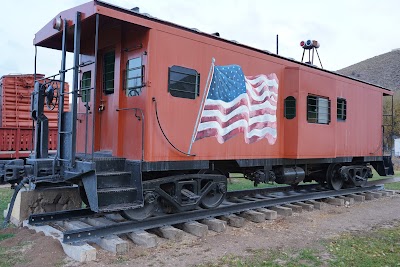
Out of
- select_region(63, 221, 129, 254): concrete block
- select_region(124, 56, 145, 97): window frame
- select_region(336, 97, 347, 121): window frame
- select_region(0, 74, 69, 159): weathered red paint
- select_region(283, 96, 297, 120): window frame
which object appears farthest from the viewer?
select_region(0, 74, 69, 159): weathered red paint

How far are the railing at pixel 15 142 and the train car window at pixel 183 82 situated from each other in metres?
9.19

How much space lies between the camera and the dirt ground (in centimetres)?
488

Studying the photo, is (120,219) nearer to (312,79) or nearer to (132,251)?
(132,251)

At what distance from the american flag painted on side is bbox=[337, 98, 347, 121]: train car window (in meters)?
Result: 2.36

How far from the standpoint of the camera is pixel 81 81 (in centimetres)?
739

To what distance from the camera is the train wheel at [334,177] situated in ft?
32.9

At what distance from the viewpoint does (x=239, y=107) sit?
7246 mm

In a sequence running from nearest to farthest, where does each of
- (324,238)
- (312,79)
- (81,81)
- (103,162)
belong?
(103,162) → (324,238) → (81,81) → (312,79)

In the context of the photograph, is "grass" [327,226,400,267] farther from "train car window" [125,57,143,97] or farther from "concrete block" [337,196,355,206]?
"train car window" [125,57,143,97]

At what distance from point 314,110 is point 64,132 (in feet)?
18.5

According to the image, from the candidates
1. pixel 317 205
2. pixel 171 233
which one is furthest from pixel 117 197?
pixel 317 205

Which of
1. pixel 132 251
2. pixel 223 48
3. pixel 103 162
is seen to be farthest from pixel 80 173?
pixel 223 48

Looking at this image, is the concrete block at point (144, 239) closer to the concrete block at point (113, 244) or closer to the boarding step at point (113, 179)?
the concrete block at point (113, 244)

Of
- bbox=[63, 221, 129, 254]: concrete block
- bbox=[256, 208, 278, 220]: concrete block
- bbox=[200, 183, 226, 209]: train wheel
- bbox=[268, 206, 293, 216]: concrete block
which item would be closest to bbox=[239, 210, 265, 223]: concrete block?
bbox=[256, 208, 278, 220]: concrete block
